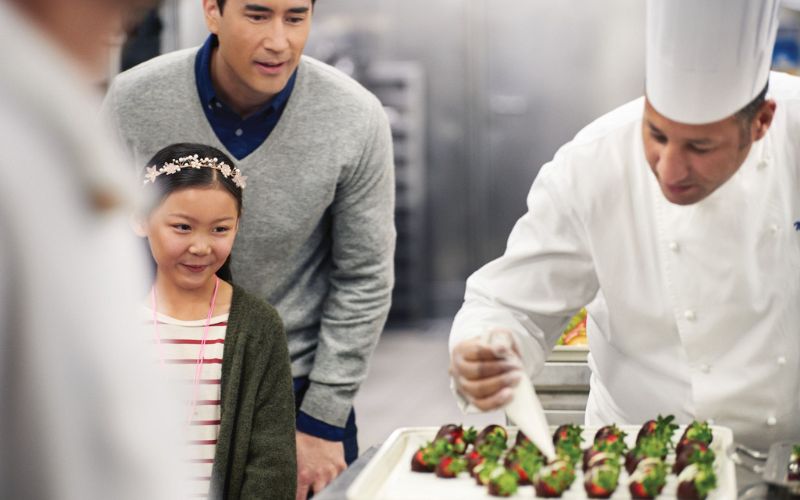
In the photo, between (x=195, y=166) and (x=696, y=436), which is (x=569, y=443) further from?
(x=195, y=166)

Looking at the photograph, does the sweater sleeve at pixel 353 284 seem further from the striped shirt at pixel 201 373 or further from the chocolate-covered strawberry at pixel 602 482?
the chocolate-covered strawberry at pixel 602 482

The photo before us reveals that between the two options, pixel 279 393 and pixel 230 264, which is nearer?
pixel 279 393

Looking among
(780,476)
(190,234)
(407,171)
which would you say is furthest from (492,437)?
(407,171)

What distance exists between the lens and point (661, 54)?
64.6 inches

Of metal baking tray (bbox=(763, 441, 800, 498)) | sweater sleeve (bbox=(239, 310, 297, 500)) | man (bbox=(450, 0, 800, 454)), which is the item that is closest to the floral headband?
sweater sleeve (bbox=(239, 310, 297, 500))

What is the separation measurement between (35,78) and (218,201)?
1.43 m

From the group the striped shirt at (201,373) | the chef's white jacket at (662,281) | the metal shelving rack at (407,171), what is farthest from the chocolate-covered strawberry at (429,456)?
the metal shelving rack at (407,171)

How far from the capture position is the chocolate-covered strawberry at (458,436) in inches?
66.6

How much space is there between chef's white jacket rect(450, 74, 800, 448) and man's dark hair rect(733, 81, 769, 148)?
173 millimetres

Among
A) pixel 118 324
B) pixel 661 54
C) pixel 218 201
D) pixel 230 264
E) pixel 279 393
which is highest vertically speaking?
pixel 661 54

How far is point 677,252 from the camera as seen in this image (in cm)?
186

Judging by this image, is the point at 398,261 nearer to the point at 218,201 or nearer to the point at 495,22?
the point at 495,22

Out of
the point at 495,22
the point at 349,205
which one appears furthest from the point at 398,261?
the point at 349,205

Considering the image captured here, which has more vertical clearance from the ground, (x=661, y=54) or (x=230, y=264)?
(x=661, y=54)
